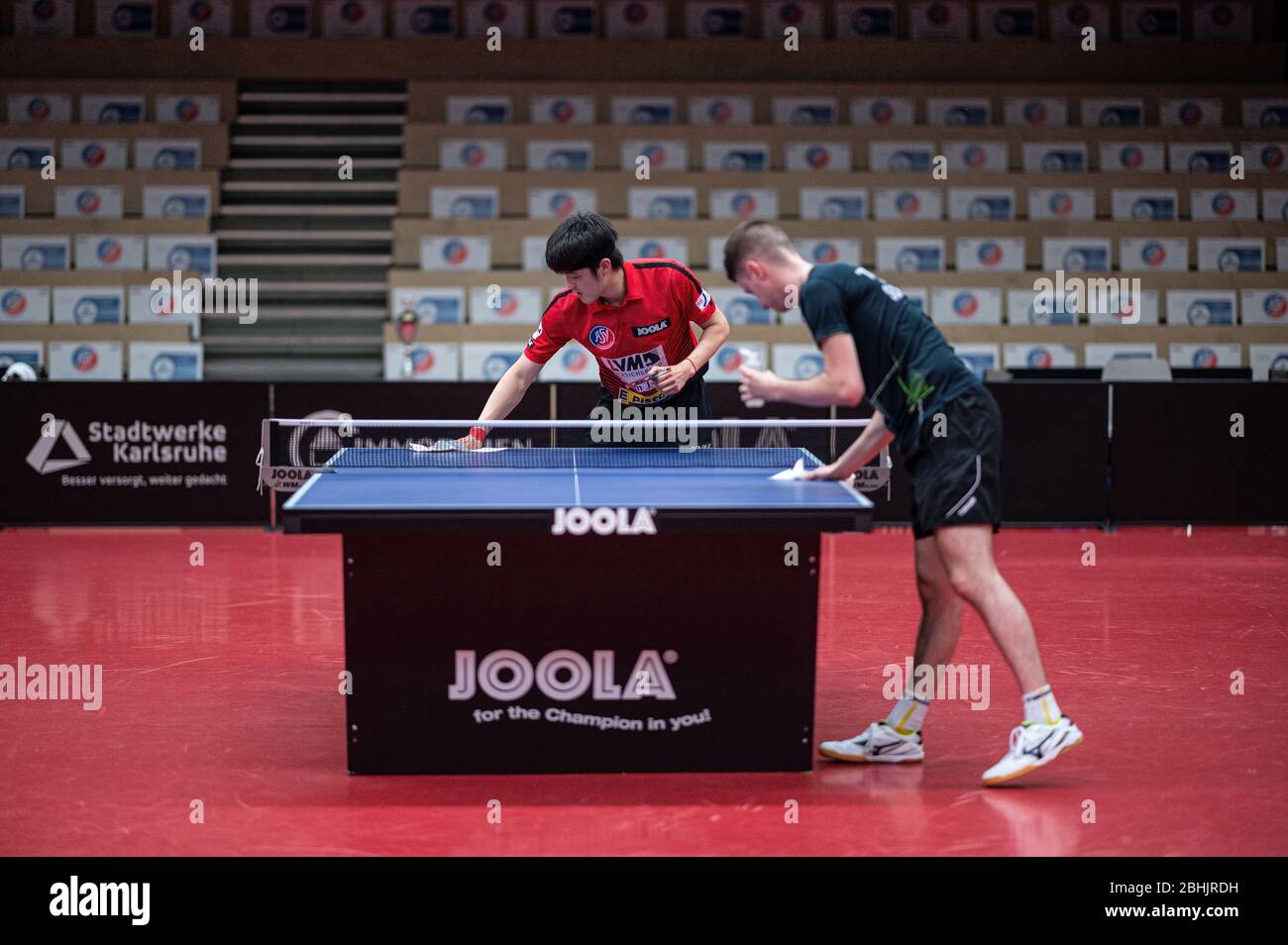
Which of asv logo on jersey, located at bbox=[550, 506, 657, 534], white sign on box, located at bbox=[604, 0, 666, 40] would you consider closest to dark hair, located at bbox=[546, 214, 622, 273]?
asv logo on jersey, located at bbox=[550, 506, 657, 534]

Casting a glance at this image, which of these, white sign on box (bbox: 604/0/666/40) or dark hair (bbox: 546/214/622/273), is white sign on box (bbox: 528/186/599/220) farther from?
dark hair (bbox: 546/214/622/273)

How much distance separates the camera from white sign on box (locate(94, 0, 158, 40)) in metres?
15.6

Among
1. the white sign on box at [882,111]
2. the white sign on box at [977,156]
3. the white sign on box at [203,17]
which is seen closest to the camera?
the white sign on box at [977,156]

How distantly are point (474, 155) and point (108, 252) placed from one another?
12.4 ft

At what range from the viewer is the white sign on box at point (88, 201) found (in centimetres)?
1403

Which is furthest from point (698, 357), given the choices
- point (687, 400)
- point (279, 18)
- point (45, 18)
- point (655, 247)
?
point (45, 18)

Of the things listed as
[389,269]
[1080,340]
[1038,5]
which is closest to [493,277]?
[389,269]

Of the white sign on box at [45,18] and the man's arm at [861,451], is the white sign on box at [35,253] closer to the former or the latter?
the white sign on box at [45,18]

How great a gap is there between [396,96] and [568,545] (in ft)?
41.2

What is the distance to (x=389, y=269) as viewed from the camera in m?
13.9

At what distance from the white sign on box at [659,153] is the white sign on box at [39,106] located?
19.7ft

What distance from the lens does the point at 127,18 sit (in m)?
15.7

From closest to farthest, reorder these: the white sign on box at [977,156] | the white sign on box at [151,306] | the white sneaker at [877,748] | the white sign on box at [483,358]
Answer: the white sneaker at [877,748]
the white sign on box at [483,358]
the white sign on box at [151,306]
the white sign on box at [977,156]

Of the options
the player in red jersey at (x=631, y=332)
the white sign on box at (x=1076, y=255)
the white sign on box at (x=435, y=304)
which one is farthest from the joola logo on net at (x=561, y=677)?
the white sign on box at (x=1076, y=255)
